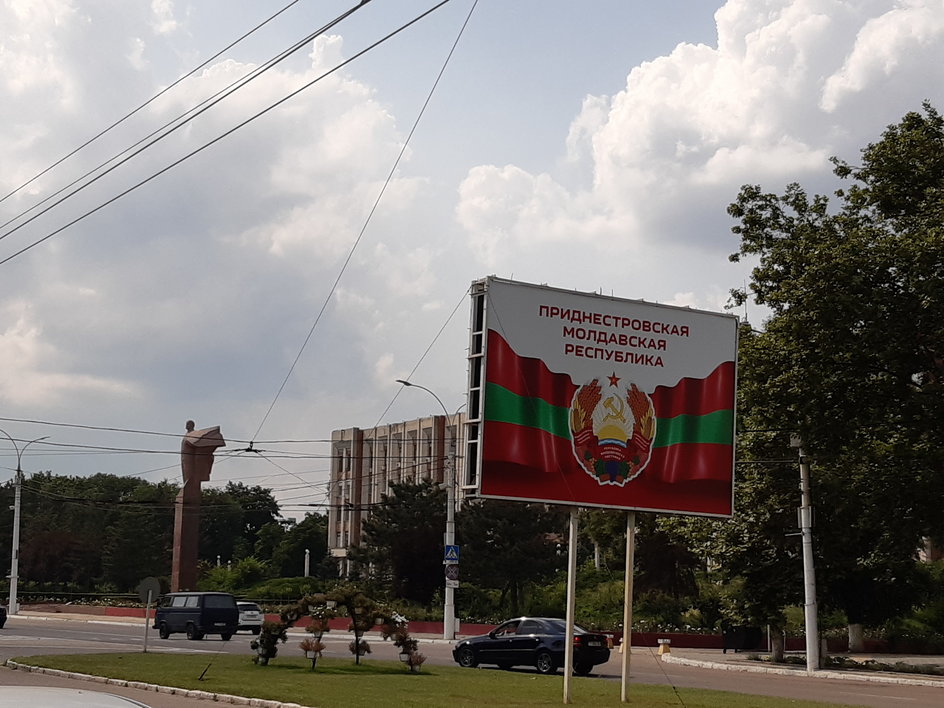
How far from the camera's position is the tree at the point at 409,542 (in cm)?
5869

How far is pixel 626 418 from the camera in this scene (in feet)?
67.8

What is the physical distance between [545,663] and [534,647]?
530 millimetres

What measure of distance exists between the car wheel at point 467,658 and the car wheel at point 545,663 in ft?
5.75

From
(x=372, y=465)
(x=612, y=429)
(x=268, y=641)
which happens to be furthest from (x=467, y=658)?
(x=372, y=465)

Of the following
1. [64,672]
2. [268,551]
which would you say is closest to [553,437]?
[64,672]

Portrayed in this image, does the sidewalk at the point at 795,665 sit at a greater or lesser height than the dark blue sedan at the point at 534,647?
lesser

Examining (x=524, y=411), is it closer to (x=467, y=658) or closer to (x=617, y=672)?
(x=467, y=658)

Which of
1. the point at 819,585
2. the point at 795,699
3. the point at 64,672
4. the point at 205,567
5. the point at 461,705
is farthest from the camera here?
the point at 205,567

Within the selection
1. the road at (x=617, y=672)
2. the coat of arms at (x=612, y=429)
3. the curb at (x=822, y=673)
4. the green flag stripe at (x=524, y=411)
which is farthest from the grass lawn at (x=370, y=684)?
the curb at (x=822, y=673)

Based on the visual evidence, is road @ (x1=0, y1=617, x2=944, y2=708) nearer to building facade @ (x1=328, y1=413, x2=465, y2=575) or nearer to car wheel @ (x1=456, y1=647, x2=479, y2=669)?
car wheel @ (x1=456, y1=647, x2=479, y2=669)

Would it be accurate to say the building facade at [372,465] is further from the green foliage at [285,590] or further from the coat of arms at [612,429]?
the coat of arms at [612,429]

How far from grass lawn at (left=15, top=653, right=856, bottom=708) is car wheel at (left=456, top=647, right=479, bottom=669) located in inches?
62.4

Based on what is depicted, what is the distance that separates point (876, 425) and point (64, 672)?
19.6m

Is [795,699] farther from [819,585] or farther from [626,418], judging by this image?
[819,585]
